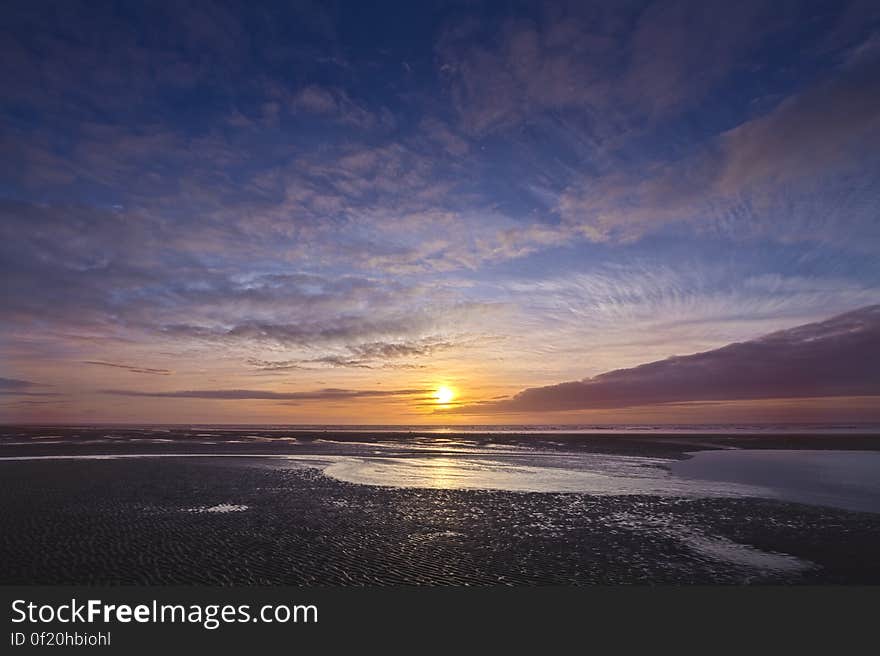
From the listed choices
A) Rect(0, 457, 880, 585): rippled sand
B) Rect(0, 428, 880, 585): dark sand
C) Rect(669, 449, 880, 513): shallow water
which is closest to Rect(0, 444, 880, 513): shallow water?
Rect(669, 449, 880, 513): shallow water

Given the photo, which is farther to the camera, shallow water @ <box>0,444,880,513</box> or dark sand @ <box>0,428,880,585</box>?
shallow water @ <box>0,444,880,513</box>

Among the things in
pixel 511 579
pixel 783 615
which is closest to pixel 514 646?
pixel 511 579

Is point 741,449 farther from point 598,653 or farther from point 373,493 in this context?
point 598,653

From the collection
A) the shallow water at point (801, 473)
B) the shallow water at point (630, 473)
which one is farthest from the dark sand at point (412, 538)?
the shallow water at point (801, 473)

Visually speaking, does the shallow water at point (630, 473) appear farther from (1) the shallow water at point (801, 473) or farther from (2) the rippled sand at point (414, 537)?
(2) the rippled sand at point (414, 537)

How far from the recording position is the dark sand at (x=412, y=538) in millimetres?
14312

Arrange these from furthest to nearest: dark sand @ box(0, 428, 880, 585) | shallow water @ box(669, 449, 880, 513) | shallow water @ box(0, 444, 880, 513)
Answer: shallow water @ box(0, 444, 880, 513) < shallow water @ box(669, 449, 880, 513) < dark sand @ box(0, 428, 880, 585)

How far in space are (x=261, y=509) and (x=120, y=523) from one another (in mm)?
5650

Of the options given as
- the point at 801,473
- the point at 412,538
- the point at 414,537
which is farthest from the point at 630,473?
the point at 412,538

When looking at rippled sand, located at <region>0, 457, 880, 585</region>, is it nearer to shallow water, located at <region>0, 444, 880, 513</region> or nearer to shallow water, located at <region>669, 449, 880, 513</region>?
shallow water, located at <region>0, 444, 880, 513</region>

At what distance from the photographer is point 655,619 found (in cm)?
1148

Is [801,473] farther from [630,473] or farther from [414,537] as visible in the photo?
[414,537]

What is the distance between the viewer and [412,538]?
18.2m

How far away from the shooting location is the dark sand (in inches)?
563
